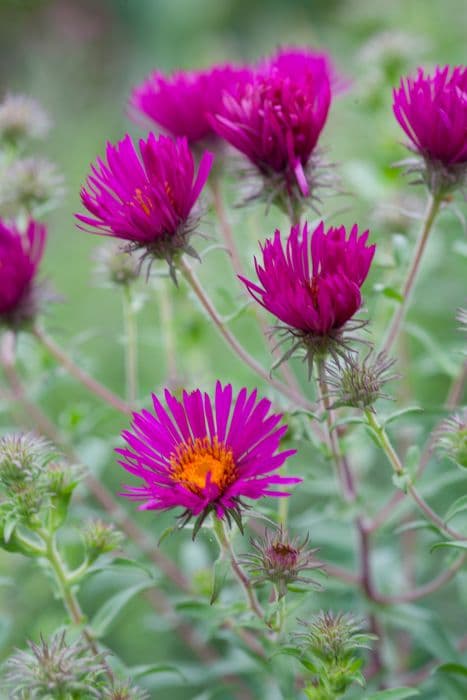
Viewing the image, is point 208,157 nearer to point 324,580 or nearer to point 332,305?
point 332,305

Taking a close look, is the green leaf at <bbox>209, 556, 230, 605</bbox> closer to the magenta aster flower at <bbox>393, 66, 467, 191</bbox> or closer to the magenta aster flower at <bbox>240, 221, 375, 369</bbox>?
the magenta aster flower at <bbox>240, 221, 375, 369</bbox>

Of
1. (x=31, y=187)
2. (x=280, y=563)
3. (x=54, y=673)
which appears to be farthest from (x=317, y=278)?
(x=31, y=187)

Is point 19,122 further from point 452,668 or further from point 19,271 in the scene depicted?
point 452,668

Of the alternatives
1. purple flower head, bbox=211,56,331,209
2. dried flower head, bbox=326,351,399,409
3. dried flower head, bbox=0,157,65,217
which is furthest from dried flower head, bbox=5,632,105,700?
dried flower head, bbox=0,157,65,217

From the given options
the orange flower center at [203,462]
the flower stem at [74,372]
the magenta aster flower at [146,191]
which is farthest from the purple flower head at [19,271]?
the orange flower center at [203,462]

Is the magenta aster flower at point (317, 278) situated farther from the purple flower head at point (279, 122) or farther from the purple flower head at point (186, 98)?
the purple flower head at point (186, 98)

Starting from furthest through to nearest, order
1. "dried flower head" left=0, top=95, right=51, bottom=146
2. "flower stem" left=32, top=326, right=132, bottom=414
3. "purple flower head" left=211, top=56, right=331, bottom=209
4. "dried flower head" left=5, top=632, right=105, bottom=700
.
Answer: "dried flower head" left=0, top=95, right=51, bottom=146 → "flower stem" left=32, top=326, right=132, bottom=414 → "purple flower head" left=211, top=56, right=331, bottom=209 → "dried flower head" left=5, top=632, right=105, bottom=700

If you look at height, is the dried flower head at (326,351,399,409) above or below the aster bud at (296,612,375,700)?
above
